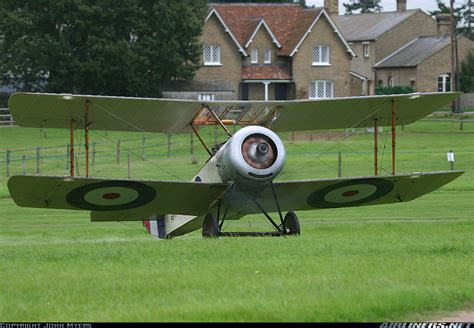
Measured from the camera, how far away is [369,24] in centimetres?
9619

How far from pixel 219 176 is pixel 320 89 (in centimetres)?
6158

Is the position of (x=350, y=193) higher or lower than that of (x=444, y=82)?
lower

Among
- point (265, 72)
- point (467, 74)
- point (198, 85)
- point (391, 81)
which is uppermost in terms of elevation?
point (467, 74)

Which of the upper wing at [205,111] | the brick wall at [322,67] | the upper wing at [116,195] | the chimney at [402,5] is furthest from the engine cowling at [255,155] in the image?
the chimney at [402,5]

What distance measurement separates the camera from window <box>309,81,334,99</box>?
77750mm

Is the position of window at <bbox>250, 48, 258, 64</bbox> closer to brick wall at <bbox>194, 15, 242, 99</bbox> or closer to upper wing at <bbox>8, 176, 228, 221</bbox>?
brick wall at <bbox>194, 15, 242, 99</bbox>

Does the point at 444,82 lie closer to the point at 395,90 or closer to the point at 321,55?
the point at 395,90

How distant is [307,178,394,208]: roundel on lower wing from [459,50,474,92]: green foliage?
6792 cm

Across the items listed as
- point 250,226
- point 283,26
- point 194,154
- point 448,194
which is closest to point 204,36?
point 283,26

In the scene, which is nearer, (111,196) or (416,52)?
(111,196)

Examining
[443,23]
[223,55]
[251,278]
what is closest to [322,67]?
[223,55]

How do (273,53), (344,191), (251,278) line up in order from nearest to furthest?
1. (251,278)
2. (344,191)
3. (273,53)

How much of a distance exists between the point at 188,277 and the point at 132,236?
995 centimetres

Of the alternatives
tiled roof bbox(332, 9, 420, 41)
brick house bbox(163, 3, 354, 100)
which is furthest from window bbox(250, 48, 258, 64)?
tiled roof bbox(332, 9, 420, 41)
